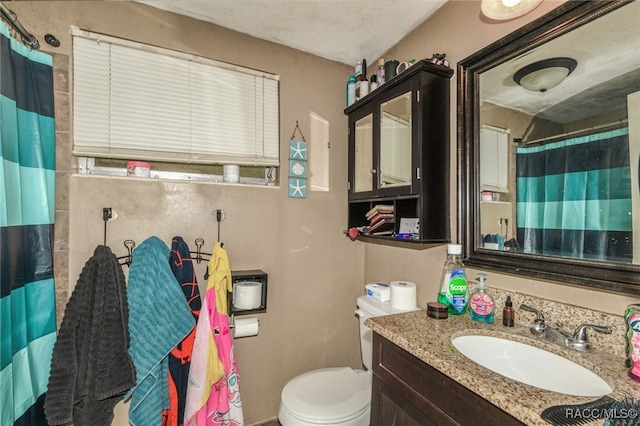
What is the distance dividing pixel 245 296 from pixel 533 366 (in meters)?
1.27

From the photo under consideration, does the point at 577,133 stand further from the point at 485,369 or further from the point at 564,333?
the point at 485,369

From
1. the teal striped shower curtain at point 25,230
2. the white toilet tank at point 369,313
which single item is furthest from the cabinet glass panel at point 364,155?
the teal striped shower curtain at point 25,230

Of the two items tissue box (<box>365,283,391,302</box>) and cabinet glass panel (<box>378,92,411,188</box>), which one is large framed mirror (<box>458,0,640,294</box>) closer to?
cabinet glass panel (<box>378,92,411,188</box>)

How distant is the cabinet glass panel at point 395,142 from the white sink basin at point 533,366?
0.74 meters

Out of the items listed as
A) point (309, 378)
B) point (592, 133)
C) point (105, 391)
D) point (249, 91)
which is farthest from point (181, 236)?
point (592, 133)

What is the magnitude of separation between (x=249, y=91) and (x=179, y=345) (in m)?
1.42

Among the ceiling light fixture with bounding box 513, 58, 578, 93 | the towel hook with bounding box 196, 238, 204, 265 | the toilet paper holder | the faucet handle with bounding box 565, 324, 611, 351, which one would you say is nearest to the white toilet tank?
the toilet paper holder

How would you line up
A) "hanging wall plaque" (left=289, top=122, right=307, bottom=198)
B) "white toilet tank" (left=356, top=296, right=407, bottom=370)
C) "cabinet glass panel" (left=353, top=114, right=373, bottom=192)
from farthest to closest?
"hanging wall plaque" (left=289, top=122, right=307, bottom=198) → "cabinet glass panel" (left=353, top=114, right=373, bottom=192) → "white toilet tank" (left=356, top=296, right=407, bottom=370)

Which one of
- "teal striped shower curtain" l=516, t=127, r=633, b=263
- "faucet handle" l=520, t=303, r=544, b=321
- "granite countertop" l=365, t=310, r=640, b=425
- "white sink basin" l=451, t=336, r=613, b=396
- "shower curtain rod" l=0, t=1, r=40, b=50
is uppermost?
"shower curtain rod" l=0, t=1, r=40, b=50

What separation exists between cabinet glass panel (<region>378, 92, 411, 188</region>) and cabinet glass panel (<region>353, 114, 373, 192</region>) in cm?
11

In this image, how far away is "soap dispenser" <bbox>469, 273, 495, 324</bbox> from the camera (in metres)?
1.13

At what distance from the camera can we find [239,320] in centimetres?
161

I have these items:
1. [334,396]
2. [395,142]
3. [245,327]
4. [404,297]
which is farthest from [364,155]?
[334,396]

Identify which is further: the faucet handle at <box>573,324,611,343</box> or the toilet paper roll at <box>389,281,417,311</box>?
the toilet paper roll at <box>389,281,417,311</box>
